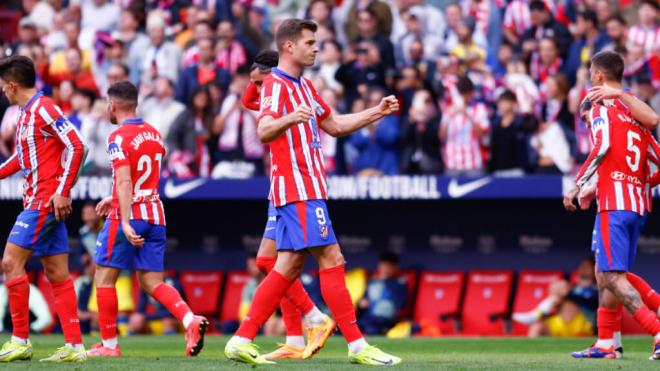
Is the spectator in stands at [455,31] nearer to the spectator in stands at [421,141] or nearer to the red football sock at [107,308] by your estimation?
the spectator in stands at [421,141]

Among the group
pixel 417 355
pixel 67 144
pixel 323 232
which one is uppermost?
pixel 67 144

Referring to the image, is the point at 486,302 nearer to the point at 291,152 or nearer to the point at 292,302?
the point at 292,302

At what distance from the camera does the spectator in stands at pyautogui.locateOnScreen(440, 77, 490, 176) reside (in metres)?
14.4

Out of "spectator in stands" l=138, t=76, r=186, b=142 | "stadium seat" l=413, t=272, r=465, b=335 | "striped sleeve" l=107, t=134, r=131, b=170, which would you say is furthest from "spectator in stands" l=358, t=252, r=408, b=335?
"striped sleeve" l=107, t=134, r=131, b=170

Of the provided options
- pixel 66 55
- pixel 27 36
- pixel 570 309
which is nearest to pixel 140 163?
pixel 570 309

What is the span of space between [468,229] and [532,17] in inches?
113

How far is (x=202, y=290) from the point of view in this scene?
15883 millimetres

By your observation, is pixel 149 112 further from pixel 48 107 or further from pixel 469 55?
pixel 48 107

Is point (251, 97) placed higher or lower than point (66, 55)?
lower

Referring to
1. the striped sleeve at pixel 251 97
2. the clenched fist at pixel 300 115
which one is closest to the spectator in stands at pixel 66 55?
the striped sleeve at pixel 251 97

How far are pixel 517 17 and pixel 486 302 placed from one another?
3893 mm

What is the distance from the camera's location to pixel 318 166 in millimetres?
7941

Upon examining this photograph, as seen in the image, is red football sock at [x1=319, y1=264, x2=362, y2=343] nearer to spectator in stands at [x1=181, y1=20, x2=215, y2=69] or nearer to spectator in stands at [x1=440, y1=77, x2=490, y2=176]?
spectator in stands at [x1=440, y1=77, x2=490, y2=176]

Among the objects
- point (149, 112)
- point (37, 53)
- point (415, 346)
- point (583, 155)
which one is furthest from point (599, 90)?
point (37, 53)
